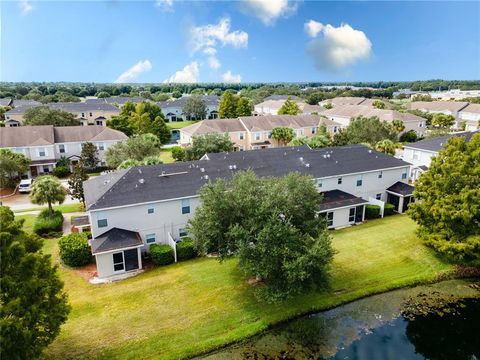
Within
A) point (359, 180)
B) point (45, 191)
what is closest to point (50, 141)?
point (45, 191)

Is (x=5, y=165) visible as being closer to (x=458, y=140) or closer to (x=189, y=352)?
(x=189, y=352)

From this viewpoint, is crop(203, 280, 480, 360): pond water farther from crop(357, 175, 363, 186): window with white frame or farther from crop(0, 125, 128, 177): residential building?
crop(0, 125, 128, 177): residential building

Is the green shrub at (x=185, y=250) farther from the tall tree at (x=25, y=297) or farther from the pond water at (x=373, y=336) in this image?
the tall tree at (x=25, y=297)

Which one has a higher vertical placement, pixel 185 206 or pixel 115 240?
pixel 185 206

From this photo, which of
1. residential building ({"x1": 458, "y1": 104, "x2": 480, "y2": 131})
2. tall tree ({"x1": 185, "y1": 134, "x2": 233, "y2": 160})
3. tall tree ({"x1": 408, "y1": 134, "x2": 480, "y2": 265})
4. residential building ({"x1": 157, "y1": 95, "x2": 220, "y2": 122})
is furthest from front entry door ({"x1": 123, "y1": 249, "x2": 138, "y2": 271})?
residential building ({"x1": 157, "y1": 95, "x2": 220, "y2": 122})

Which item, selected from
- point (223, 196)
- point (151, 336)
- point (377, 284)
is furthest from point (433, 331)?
point (151, 336)

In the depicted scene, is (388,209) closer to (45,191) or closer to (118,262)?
(118,262)

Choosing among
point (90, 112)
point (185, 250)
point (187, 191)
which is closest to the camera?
point (185, 250)
